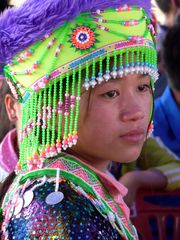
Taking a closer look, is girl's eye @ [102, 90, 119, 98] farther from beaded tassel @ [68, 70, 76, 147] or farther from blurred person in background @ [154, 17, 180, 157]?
blurred person in background @ [154, 17, 180, 157]

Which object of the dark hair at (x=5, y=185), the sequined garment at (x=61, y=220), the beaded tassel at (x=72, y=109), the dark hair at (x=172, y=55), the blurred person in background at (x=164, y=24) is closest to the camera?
the sequined garment at (x=61, y=220)

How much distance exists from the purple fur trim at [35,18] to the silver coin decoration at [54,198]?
1.33ft

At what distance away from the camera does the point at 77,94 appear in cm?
142

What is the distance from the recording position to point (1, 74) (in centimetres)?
163

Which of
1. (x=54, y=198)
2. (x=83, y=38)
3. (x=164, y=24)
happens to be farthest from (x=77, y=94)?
(x=164, y=24)

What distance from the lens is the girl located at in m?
1.42

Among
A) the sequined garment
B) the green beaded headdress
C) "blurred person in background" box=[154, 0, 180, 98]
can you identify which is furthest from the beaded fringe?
"blurred person in background" box=[154, 0, 180, 98]

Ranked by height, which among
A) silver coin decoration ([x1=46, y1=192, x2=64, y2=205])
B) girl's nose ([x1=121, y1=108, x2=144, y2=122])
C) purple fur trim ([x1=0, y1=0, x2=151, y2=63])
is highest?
purple fur trim ([x1=0, y1=0, x2=151, y2=63])

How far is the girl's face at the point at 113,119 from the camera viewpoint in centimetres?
143

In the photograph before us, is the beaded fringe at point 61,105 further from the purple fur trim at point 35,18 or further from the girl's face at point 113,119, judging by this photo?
the purple fur trim at point 35,18

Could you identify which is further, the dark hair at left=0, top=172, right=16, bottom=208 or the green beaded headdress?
the dark hair at left=0, top=172, right=16, bottom=208

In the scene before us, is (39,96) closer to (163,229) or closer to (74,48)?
(74,48)

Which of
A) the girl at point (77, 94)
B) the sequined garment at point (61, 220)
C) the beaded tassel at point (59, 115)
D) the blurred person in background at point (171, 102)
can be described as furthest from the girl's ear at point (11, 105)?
the blurred person in background at point (171, 102)

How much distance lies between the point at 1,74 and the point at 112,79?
37 cm
